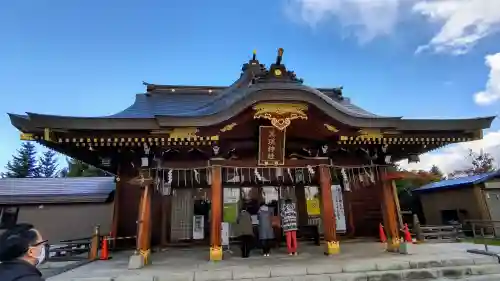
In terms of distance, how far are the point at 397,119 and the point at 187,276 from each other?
6442 mm

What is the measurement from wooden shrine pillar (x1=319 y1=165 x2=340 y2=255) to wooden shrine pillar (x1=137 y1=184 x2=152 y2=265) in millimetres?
4457

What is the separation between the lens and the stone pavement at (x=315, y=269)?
5.51 metres

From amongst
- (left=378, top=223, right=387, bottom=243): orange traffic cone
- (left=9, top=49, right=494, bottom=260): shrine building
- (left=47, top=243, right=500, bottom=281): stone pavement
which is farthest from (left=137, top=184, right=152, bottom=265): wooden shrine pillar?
(left=378, top=223, right=387, bottom=243): orange traffic cone

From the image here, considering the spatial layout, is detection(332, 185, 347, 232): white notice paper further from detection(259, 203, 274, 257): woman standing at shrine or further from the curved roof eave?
the curved roof eave

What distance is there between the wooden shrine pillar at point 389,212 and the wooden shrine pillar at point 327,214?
150 centimetres

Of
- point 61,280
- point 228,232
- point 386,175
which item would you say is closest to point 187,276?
point 61,280

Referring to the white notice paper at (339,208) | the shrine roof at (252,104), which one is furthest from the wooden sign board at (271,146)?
the white notice paper at (339,208)

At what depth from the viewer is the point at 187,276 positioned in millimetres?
5473

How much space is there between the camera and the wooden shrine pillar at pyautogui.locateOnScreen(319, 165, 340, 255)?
23.9ft

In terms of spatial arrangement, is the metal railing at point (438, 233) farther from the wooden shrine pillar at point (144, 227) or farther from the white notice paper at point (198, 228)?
the wooden shrine pillar at point (144, 227)

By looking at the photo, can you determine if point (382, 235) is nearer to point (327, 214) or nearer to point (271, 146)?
Answer: point (327, 214)

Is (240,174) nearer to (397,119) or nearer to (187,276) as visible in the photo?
(187,276)

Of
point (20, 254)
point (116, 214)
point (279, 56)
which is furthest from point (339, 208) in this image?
point (20, 254)

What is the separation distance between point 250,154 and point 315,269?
11.8 feet
